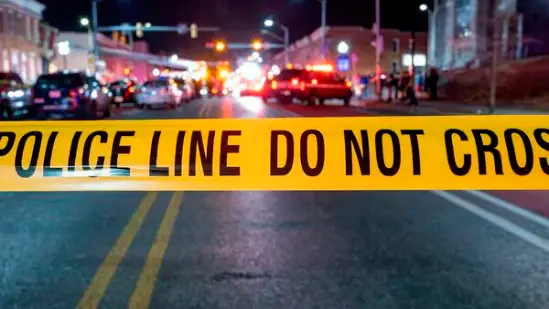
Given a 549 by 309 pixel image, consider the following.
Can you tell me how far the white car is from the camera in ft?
128

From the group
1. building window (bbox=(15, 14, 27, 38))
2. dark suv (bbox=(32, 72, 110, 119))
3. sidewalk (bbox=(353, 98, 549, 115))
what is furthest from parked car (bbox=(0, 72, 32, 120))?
building window (bbox=(15, 14, 27, 38))

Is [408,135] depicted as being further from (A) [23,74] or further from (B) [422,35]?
(B) [422,35]

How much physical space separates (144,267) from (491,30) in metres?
53.2

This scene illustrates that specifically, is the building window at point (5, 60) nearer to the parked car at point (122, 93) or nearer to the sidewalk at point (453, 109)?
the parked car at point (122, 93)

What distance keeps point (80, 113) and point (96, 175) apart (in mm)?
22614

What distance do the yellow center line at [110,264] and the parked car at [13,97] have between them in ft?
65.0

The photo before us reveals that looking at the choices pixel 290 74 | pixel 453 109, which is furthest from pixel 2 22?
pixel 453 109

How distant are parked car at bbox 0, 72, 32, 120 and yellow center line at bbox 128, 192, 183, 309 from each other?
784 inches

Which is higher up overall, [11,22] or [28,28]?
[11,22]

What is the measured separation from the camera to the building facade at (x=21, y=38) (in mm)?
53378

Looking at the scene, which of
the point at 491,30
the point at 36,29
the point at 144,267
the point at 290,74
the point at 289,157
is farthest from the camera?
the point at 36,29

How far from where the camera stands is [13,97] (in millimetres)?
28578

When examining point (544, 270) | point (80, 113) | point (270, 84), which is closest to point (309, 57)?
point (270, 84)

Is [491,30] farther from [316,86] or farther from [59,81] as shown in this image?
[59,81]
